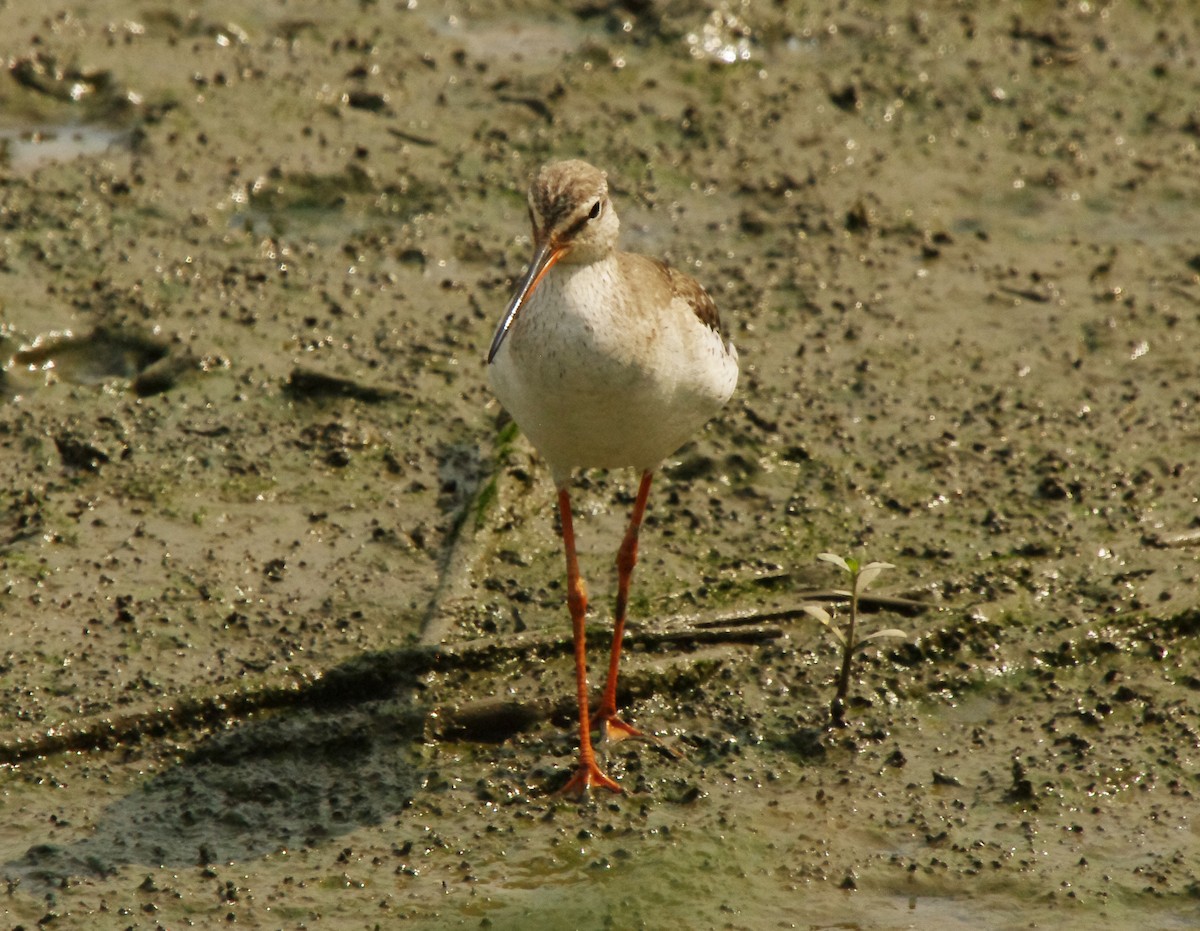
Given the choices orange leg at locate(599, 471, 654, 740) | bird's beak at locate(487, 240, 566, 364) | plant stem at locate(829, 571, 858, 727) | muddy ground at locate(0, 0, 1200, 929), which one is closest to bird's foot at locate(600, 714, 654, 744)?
orange leg at locate(599, 471, 654, 740)

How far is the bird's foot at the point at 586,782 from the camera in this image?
5.45 meters

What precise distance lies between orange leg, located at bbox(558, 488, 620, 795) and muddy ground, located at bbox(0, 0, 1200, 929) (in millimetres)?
130

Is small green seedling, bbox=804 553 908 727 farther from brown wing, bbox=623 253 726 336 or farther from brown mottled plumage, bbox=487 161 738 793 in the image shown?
brown wing, bbox=623 253 726 336

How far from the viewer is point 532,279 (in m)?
5.30

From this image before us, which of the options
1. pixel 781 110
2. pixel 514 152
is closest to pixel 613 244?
pixel 514 152

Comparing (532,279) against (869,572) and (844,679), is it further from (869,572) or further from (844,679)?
(844,679)

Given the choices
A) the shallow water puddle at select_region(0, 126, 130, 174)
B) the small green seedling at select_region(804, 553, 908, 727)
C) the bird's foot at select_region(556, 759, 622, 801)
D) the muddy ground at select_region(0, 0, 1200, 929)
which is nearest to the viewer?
the muddy ground at select_region(0, 0, 1200, 929)

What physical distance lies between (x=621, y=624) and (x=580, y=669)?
334 mm

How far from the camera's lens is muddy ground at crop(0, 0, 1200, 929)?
5.19 m

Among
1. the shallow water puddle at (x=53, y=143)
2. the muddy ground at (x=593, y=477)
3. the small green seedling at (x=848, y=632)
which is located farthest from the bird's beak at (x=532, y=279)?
the shallow water puddle at (x=53, y=143)

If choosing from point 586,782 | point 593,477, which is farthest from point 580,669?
point 593,477

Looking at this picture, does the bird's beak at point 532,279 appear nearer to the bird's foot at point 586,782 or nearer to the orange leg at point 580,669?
the orange leg at point 580,669

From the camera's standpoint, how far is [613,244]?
566cm

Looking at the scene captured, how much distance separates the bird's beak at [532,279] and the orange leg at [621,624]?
42.6 inches
